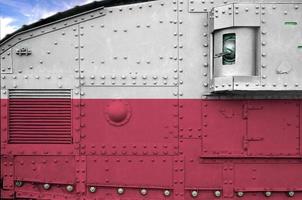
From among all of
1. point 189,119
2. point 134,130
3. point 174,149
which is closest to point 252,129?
point 189,119

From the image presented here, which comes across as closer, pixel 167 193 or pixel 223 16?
pixel 223 16

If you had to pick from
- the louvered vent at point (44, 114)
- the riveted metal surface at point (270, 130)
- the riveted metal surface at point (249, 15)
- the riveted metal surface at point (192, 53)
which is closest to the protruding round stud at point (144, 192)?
the louvered vent at point (44, 114)

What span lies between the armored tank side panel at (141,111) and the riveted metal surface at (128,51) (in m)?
0.01

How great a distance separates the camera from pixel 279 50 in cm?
→ 373

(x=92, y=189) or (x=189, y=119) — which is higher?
(x=189, y=119)

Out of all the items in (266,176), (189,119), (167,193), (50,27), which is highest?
(50,27)

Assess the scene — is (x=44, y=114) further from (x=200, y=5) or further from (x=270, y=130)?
(x=270, y=130)

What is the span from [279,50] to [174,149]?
1.65 m

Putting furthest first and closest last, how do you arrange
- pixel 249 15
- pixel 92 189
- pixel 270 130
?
pixel 92 189, pixel 270 130, pixel 249 15

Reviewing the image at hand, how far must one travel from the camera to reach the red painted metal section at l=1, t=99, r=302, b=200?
13.4 feet

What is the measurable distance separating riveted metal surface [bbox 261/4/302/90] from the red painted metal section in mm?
418

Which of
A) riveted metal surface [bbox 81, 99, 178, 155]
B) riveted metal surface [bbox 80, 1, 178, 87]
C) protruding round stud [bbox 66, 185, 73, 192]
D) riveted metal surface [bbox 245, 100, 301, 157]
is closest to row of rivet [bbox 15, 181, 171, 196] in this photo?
protruding round stud [bbox 66, 185, 73, 192]

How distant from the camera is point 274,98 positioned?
4066 millimetres

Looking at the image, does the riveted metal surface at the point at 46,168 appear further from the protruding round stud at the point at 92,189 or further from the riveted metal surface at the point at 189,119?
the riveted metal surface at the point at 189,119
